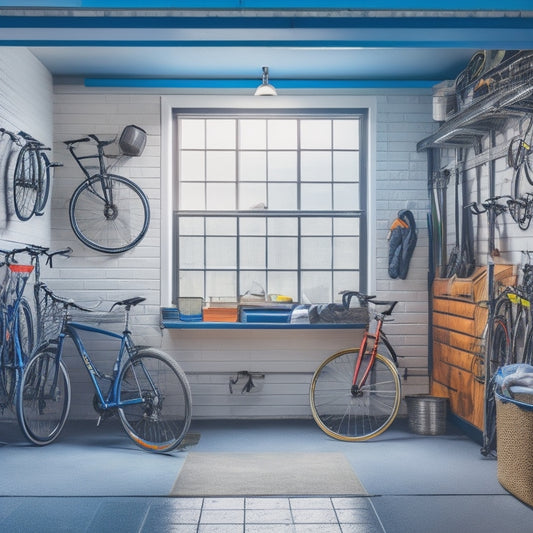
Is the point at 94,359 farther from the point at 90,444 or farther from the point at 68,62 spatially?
the point at 68,62

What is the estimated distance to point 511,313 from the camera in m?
5.05

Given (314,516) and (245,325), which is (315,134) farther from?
(314,516)

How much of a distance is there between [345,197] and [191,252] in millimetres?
1450

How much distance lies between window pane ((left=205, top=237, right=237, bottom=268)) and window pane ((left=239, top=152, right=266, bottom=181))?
1.86ft

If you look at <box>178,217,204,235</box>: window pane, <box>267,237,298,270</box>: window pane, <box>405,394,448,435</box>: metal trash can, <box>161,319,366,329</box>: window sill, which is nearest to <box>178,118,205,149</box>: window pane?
<box>178,217,204,235</box>: window pane

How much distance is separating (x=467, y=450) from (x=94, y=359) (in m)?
3.19

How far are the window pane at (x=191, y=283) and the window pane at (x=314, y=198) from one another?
3.65 feet

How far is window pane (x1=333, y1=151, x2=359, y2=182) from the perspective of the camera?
6.84m

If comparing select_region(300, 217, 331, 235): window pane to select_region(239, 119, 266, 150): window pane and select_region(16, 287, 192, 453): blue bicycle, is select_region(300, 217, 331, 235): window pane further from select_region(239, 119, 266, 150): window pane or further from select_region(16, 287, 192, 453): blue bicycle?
select_region(16, 287, 192, 453): blue bicycle

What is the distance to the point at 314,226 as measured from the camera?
267 inches

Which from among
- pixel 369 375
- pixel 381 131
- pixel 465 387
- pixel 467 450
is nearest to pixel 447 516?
pixel 467 450

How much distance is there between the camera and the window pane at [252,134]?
6.81 m

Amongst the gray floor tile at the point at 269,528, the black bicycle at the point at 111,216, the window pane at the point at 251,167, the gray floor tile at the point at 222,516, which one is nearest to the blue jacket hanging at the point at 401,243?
the window pane at the point at 251,167

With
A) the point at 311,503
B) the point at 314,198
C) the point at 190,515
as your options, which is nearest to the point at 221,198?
the point at 314,198
